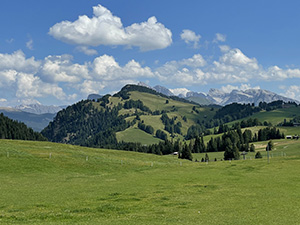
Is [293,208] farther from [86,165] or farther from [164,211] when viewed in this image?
[86,165]

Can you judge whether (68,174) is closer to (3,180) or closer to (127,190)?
(3,180)

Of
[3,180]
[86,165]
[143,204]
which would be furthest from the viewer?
[86,165]

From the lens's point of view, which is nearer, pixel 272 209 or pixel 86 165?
pixel 272 209

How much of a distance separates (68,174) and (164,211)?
140 feet

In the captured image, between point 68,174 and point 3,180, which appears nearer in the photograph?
point 3,180

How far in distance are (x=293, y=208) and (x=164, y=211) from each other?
42.2 feet

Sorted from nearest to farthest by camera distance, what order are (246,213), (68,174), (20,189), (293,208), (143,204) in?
1. (246,213)
2. (293,208)
3. (143,204)
4. (20,189)
5. (68,174)

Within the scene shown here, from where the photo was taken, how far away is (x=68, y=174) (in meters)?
66.8

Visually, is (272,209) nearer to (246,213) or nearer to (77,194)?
(246,213)

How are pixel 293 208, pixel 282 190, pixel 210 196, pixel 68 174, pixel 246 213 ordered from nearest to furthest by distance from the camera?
pixel 246 213 → pixel 293 208 → pixel 210 196 → pixel 282 190 → pixel 68 174

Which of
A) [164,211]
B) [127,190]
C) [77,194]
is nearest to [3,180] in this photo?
[77,194]

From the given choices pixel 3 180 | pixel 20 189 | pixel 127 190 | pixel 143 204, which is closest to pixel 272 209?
pixel 143 204

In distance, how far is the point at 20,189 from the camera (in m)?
43.9

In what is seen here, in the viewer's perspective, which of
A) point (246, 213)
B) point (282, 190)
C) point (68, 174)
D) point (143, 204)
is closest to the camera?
point (246, 213)
